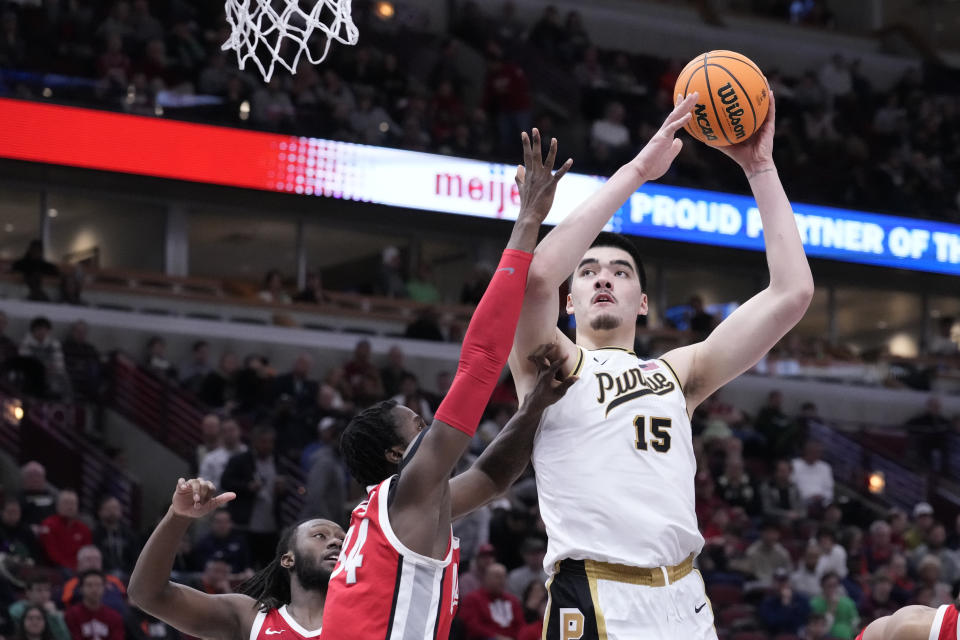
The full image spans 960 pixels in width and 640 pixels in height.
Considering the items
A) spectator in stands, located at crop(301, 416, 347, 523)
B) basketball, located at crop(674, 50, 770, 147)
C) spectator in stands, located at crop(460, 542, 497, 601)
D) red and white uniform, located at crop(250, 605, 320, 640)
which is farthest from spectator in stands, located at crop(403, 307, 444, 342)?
basketball, located at crop(674, 50, 770, 147)

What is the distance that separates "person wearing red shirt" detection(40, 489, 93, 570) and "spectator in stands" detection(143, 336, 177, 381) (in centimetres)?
367

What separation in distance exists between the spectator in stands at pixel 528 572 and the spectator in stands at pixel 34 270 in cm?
718

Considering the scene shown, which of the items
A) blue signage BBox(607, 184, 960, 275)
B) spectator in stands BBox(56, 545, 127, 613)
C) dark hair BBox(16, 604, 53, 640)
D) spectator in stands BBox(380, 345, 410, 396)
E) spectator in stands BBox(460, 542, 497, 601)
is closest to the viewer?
dark hair BBox(16, 604, 53, 640)

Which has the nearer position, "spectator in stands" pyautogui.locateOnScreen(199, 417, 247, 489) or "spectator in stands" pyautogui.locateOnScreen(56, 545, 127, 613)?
"spectator in stands" pyautogui.locateOnScreen(56, 545, 127, 613)

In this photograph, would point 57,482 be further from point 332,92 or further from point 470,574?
point 332,92

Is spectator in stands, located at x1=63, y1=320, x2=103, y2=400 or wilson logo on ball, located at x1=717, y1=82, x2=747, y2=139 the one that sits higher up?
wilson logo on ball, located at x1=717, y1=82, x2=747, y2=139

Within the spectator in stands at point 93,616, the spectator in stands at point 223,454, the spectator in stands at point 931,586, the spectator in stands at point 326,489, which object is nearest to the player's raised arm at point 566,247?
the spectator in stands at point 93,616

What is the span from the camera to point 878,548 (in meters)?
15.0

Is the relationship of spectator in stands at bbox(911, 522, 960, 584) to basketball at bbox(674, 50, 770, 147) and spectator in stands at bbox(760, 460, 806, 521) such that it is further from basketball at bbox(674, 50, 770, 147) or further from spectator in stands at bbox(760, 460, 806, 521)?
basketball at bbox(674, 50, 770, 147)

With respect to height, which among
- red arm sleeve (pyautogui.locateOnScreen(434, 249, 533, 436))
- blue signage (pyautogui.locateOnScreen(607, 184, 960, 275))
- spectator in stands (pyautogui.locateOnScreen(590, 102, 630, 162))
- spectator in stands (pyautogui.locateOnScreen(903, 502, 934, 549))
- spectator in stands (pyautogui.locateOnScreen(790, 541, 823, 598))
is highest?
spectator in stands (pyautogui.locateOnScreen(590, 102, 630, 162))

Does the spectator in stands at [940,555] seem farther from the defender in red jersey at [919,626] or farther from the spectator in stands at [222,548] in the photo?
the defender in red jersey at [919,626]

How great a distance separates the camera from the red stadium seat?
514 inches

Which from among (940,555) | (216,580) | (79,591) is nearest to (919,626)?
(216,580)

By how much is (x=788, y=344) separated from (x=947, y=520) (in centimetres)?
402
